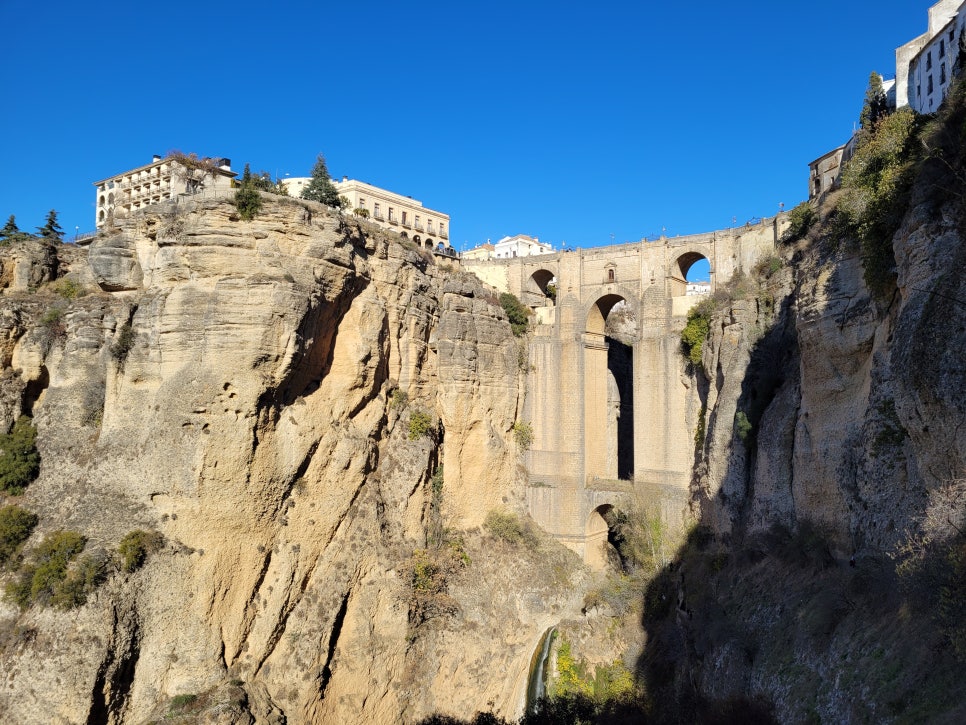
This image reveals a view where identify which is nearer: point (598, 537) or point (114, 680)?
point (114, 680)

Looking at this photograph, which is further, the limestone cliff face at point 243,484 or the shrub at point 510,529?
the shrub at point 510,529

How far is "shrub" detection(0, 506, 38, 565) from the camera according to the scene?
54.4ft

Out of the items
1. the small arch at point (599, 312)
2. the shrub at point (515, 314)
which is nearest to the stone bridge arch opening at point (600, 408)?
the small arch at point (599, 312)

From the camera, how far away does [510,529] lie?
26.0m

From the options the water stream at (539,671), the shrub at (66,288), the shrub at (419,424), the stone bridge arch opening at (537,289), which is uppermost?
the stone bridge arch opening at (537,289)

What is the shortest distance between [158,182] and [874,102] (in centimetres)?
2927

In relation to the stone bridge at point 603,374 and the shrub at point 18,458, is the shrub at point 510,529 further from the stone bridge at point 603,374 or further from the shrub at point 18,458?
the shrub at point 18,458

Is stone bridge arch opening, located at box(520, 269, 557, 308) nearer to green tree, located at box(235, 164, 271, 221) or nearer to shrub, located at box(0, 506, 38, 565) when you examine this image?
green tree, located at box(235, 164, 271, 221)

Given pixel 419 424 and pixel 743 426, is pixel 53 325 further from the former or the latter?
pixel 743 426

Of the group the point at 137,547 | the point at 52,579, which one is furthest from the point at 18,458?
the point at 137,547

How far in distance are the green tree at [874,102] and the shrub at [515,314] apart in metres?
13.2

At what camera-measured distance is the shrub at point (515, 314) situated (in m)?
28.7

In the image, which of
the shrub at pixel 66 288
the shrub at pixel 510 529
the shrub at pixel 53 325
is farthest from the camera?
the shrub at pixel 510 529

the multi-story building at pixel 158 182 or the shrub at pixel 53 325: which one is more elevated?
the multi-story building at pixel 158 182
